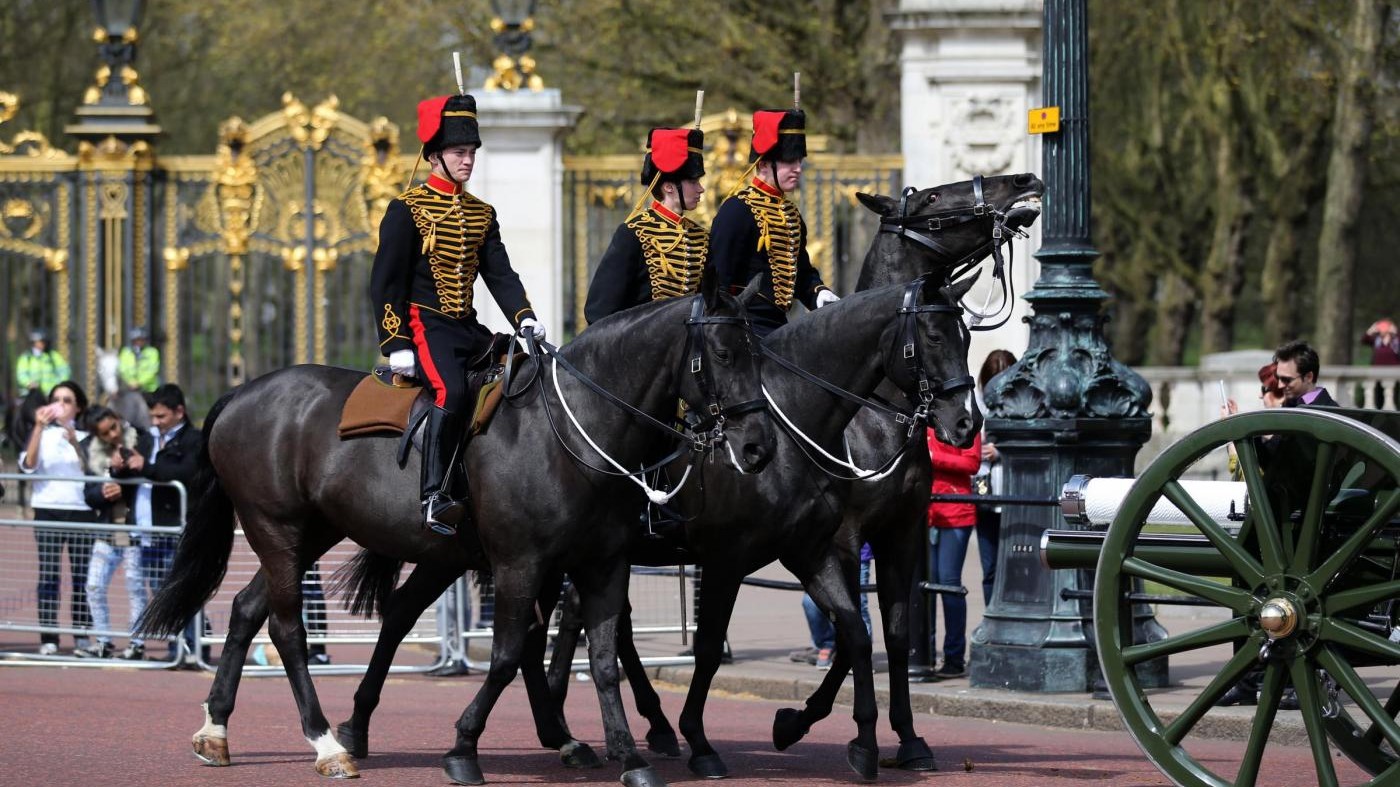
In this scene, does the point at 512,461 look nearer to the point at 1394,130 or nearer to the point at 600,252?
the point at 600,252

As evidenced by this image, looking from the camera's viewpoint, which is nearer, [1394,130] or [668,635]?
[668,635]

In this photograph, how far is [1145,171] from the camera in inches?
1368

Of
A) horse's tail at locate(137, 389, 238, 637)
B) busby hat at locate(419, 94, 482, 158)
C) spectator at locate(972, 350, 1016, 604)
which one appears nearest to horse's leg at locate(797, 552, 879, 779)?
busby hat at locate(419, 94, 482, 158)

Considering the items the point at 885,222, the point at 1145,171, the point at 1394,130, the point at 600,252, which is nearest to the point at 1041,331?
the point at 885,222

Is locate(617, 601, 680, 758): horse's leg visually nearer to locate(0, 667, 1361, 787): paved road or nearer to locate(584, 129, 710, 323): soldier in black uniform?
locate(0, 667, 1361, 787): paved road

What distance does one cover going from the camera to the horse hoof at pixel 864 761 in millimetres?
8805

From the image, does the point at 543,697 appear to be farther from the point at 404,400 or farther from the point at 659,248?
the point at 659,248

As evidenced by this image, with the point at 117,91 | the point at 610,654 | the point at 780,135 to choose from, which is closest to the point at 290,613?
the point at 610,654

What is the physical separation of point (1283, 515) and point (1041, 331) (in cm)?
402

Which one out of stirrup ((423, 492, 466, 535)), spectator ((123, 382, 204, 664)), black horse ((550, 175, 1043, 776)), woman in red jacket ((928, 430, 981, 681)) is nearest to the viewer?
stirrup ((423, 492, 466, 535))

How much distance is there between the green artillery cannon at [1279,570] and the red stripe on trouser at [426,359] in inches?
104

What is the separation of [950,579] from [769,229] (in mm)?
3039

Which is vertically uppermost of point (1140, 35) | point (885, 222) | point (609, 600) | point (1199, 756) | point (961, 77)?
point (1140, 35)

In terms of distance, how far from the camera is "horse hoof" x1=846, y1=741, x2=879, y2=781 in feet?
28.9
